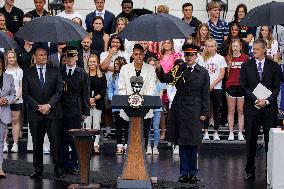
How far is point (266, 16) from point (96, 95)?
4.33 m

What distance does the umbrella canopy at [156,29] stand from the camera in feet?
52.1

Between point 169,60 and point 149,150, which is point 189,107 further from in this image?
point 169,60

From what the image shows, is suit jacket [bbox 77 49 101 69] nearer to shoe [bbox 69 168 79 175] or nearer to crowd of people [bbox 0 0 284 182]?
crowd of people [bbox 0 0 284 182]

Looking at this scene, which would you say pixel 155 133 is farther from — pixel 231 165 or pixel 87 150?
pixel 87 150

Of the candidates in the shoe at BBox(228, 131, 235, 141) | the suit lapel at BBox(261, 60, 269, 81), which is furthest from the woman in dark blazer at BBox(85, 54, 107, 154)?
the suit lapel at BBox(261, 60, 269, 81)

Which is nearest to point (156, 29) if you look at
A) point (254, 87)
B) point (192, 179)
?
point (254, 87)

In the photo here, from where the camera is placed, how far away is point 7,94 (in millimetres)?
16891

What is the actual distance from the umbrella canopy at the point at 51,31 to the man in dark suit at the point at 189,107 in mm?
1769

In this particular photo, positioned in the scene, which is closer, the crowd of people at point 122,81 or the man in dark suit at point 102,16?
the crowd of people at point 122,81

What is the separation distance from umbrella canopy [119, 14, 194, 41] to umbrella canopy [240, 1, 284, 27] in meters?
1.34

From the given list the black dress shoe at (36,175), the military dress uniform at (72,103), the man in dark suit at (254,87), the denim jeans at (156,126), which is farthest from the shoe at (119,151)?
the man in dark suit at (254,87)

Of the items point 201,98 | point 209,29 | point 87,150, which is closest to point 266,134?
point 201,98

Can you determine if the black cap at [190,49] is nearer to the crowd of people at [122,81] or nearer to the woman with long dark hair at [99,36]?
the crowd of people at [122,81]

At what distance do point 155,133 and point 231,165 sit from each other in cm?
197
